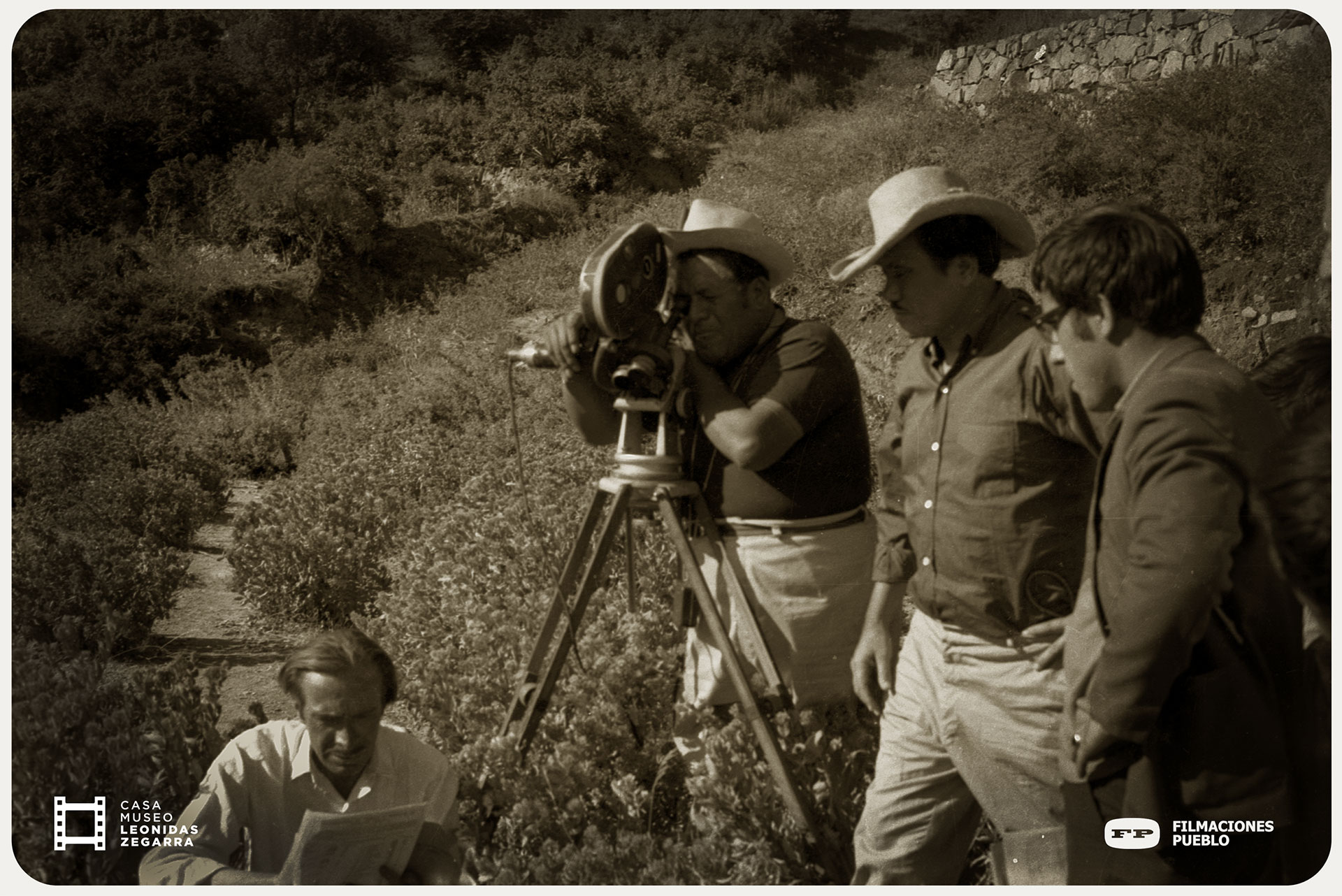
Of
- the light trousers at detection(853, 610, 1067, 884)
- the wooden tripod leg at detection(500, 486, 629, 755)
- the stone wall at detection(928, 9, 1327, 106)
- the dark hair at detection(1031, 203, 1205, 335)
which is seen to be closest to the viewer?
the dark hair at detection(1031, 203, 1205, 335)

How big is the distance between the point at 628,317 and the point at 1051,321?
100cm

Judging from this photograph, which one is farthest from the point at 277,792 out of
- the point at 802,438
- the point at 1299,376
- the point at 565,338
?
the point at 1299,376

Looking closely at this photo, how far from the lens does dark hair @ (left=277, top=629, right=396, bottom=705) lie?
2.92 metres

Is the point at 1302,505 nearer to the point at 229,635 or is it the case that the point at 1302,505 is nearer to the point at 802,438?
the point at 802,438

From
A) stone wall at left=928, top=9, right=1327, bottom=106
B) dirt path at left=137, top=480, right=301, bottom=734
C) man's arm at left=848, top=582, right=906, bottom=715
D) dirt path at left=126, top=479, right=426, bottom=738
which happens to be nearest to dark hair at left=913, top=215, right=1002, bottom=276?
man's arm at left=848, top=582, right=906, bottom=715

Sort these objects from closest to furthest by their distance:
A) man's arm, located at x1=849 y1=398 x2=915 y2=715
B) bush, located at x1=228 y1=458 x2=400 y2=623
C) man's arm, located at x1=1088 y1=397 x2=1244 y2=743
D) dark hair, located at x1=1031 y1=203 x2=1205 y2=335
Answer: man's arm, located at x1=1088 y1=397 x2=1244 y2=743, dark hair, located at x1=1031 y1=203 x2=1205 y2=335, man's arm, located at x1=849 y1=398 x2=915 y2=715, bush, located at x1=228 y1=458 x2=400 y2=623

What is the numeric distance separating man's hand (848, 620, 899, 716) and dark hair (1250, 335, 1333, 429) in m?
1.14

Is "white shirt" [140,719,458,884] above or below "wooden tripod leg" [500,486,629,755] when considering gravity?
below

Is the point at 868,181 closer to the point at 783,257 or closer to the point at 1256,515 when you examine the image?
the point at 783,257

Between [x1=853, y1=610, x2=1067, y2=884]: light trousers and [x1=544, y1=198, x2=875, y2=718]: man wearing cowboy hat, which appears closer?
[x1=853, y1=610, x2=1067, y2=884]: light trousers

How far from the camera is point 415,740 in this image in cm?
297

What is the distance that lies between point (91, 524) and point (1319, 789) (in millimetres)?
3846

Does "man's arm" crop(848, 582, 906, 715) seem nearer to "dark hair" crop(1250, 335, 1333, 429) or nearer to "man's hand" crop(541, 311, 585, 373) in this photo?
"man's hand" crop(541, 311, 585, 373)

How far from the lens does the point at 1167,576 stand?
185cm
